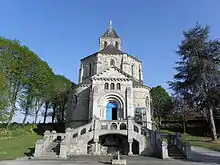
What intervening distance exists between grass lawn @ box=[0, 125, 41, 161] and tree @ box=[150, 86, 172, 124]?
27.7 meters

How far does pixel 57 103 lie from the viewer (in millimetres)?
47062

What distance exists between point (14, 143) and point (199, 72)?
25.6 metres

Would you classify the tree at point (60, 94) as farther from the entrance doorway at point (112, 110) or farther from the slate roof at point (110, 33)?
the entrance doorway at point (112, 110)

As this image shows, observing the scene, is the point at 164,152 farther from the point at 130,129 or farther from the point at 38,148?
the point at 38,148

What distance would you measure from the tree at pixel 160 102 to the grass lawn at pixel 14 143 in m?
27.7

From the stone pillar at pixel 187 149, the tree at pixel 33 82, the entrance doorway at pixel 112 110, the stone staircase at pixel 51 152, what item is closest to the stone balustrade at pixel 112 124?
the entrance doorway at pixel 112 110

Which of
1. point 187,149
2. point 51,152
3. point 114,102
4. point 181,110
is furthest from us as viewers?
point 181,110

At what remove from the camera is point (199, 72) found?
2830 cm

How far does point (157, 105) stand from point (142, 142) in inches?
1197

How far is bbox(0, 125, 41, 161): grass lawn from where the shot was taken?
1963cm

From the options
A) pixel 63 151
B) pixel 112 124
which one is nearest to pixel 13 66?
pixel 63 151

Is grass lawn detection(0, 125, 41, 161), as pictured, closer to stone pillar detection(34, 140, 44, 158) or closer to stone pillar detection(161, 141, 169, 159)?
stone pillar detection(34, 140, 44, 158)

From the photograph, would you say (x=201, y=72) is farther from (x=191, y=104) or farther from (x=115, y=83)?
(x=115, y=83)

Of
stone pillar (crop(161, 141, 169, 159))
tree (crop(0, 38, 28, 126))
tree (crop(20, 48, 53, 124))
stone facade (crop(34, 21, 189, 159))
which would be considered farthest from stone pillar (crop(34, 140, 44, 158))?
tree (crop(20, 48, 53, 124))
